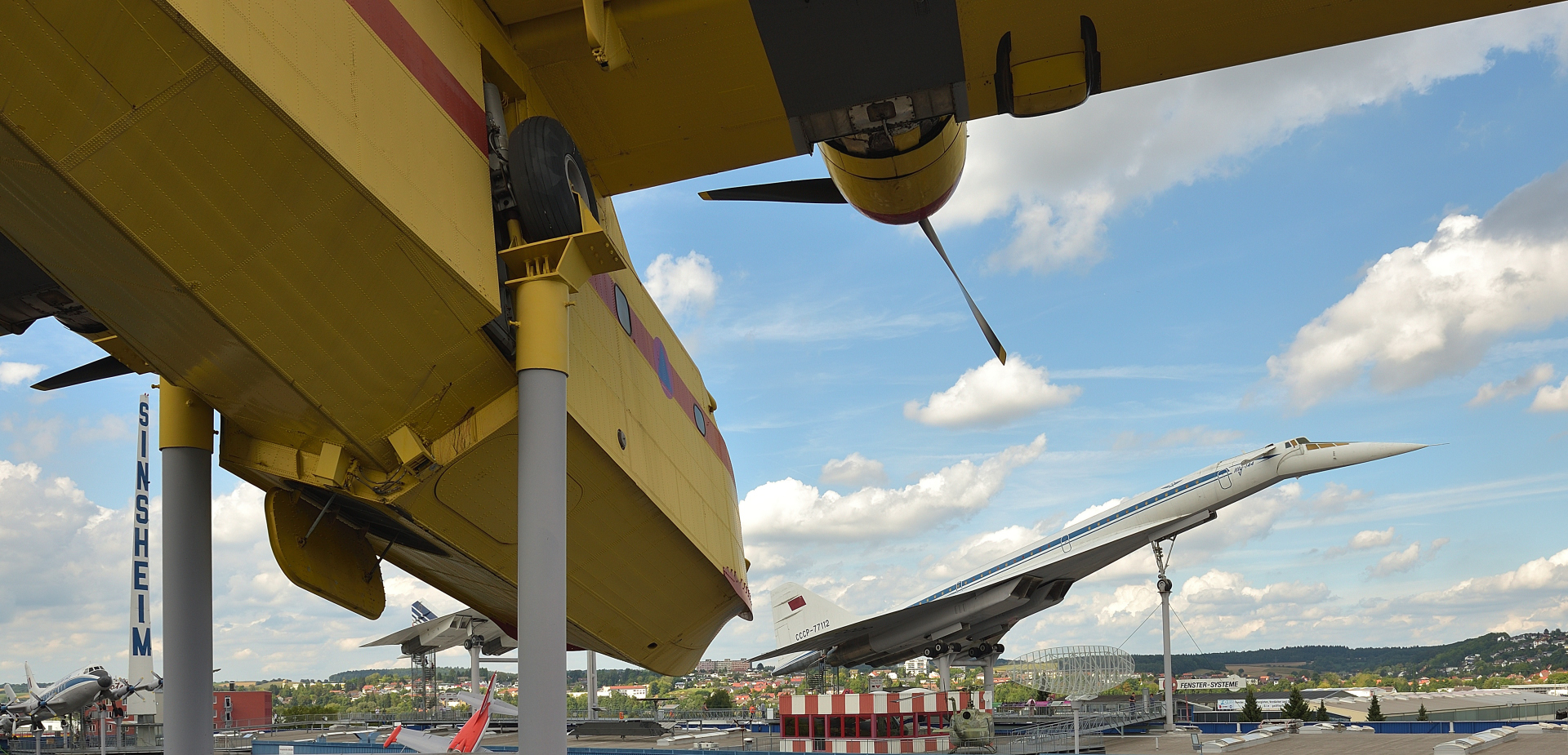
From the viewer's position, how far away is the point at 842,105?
333 inches

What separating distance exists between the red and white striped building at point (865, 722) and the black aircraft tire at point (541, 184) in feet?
105

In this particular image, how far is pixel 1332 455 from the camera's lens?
3944 cm

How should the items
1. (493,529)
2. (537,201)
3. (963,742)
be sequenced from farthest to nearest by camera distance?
(963,742) < (493,529) < (537,201)

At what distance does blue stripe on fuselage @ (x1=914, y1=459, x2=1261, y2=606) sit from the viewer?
39812 millimetres

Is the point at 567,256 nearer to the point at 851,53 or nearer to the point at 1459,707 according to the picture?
the point at 851,53

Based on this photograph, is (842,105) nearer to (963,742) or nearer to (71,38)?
(71,38)

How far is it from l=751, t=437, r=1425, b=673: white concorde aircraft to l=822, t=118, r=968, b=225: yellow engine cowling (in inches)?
1307

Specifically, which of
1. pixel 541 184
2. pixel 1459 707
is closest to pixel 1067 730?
pixel 1459 707

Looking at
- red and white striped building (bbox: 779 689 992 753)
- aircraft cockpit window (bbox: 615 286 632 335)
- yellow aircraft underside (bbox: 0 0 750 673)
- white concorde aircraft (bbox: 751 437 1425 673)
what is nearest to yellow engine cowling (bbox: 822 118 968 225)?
aircraft cockpit window (bbox: 615 286 632 335)

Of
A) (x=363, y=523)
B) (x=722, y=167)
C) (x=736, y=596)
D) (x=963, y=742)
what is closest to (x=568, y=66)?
(x=722, y=167)

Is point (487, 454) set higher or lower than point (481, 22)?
lower

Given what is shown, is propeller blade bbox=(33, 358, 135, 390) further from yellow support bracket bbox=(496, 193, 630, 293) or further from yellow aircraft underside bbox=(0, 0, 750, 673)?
yellow support bracket bbox=(496, 193, 630, 293)

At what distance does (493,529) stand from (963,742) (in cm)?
2945

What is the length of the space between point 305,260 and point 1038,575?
38779mm
